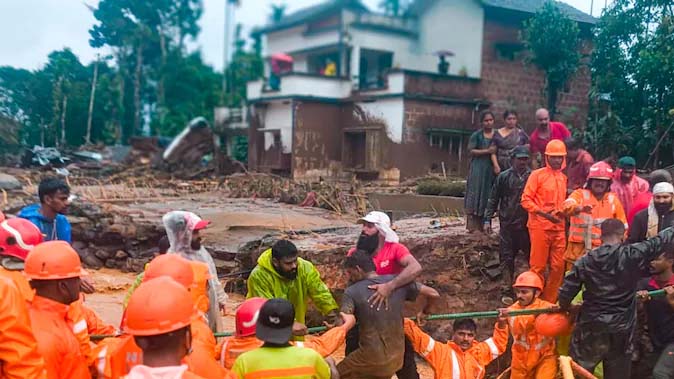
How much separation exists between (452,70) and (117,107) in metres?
11.3

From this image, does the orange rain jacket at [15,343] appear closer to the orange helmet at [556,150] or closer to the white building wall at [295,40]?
the orange helmet at [556,150]

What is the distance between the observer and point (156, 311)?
242 centimetres

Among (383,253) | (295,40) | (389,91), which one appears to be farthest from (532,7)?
(295,40)

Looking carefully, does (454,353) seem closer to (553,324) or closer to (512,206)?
(553,324)

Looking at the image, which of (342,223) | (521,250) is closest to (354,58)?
(342,223)

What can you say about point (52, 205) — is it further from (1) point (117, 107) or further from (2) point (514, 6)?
(2) point (514, 6)

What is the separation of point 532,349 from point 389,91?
1496cm

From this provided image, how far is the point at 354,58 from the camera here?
76.1ft

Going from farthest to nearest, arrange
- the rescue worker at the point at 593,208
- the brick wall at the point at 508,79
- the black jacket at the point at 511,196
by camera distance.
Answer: the brick wall at the point at 508,79, the black jacket at the point at 511,196, the rescue worker at the point at 593,208

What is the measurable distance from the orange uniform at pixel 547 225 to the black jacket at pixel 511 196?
1.35ft

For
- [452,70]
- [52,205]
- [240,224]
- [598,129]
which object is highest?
[452,70]

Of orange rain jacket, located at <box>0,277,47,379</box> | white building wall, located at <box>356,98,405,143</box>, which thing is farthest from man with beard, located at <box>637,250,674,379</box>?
white building wall, located at <box>356,98,405,143</box>

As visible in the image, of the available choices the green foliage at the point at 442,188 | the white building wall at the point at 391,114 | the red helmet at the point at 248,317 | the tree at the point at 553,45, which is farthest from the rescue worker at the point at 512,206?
the white building wall at the point at 391,114

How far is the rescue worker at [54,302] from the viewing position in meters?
2.96
